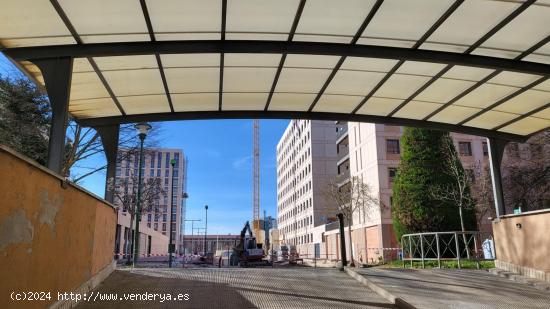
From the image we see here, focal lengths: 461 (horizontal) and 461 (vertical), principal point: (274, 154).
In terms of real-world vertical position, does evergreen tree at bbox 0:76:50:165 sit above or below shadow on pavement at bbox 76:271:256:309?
above

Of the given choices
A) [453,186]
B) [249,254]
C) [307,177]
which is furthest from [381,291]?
[307,177]

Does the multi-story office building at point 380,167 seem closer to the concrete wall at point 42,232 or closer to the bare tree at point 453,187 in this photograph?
the bare tree at point 453,187

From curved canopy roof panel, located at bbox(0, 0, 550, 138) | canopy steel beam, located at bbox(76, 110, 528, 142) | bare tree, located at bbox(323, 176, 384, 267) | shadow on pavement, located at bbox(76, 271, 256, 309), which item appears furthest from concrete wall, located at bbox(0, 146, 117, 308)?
bare tree, located at bbox(323, 176, 384, 267)

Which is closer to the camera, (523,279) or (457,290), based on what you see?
(457,290)

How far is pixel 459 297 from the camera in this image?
409 inches

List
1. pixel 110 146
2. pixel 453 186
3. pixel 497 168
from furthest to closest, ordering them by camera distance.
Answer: pixel 453 186, pixel 497 168, pixel 110 146

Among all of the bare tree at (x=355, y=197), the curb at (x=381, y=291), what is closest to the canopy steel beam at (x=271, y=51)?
the curb at (x=381, y=291)

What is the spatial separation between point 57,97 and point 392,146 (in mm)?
44216

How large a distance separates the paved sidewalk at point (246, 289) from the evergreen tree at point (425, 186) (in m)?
19.7

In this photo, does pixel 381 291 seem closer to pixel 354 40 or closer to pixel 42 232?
pixel 354 40

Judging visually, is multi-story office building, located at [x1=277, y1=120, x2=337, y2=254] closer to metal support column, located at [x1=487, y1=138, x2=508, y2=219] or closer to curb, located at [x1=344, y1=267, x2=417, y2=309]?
metal support column, located at [x1=487, y1=138, x2=508, y2=219]

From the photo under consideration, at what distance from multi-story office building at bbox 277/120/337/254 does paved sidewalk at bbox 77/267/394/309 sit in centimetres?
6057

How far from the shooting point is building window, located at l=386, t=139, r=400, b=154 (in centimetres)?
5000

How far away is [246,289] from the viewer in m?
11.0
